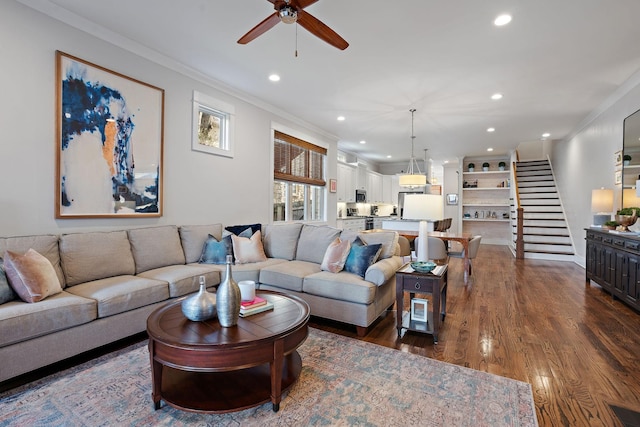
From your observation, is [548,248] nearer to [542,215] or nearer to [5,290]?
[542,215]

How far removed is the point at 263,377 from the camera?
198cm

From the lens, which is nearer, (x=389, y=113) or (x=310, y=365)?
(x=310, y=365)

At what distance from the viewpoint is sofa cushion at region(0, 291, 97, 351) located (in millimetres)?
1903

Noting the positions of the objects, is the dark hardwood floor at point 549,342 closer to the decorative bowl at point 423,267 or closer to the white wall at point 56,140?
the decorative bowl at point 423,267

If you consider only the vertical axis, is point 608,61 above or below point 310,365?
above

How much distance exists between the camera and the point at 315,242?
12.9 ft

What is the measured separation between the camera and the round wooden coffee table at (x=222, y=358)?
1628 mm

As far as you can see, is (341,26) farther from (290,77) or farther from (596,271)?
(596,271)

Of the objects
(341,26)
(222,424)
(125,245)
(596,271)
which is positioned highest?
(341,26)

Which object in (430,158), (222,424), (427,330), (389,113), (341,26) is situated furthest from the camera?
(430,158)

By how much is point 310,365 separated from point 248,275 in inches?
56.6

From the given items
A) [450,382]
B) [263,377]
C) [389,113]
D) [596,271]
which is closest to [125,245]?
[263,377]

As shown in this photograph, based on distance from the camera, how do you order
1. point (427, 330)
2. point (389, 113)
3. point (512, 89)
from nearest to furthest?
point (427, 330), point (512, 89), point (389, 113)

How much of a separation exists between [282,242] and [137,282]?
1.81m
